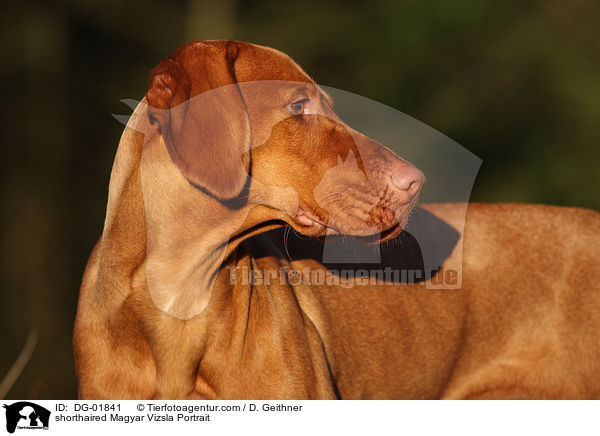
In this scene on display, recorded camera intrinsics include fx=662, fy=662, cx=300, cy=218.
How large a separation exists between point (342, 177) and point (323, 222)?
7.4 inches

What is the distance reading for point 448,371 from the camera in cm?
348

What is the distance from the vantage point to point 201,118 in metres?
2.24

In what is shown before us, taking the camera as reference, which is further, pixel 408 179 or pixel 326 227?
pixel 326 227

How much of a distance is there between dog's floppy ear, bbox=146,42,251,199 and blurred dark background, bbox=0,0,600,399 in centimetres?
369

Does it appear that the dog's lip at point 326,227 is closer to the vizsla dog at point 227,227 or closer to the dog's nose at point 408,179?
the vizsla dog at point 227,227

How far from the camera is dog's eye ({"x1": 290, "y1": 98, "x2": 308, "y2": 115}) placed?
2.55 m

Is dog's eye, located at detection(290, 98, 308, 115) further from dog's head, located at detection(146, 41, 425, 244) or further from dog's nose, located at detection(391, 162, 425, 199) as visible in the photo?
dog's nose, located at detection(391, 162, 425, 199)

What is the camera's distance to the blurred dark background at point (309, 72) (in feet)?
22.3
